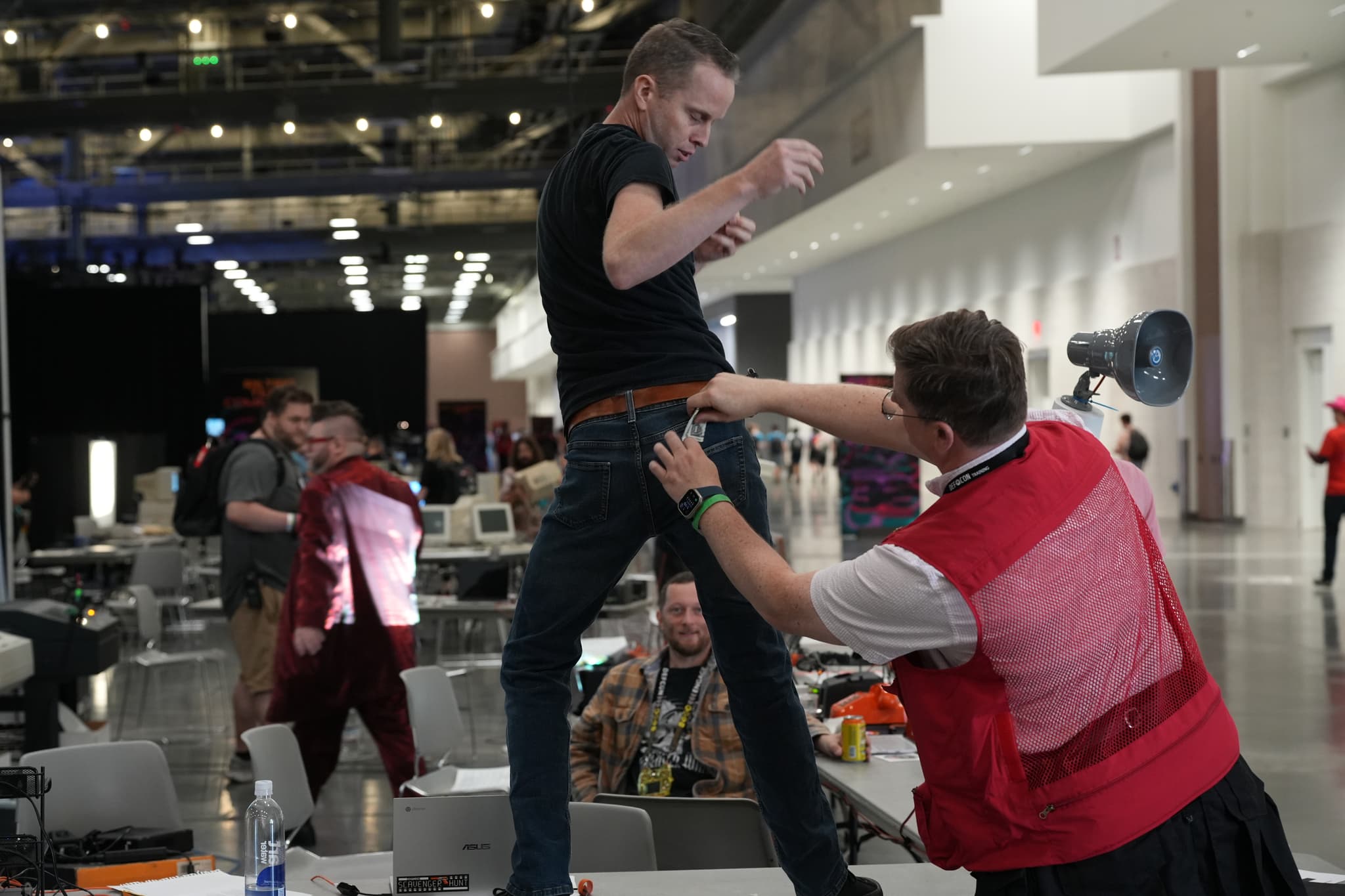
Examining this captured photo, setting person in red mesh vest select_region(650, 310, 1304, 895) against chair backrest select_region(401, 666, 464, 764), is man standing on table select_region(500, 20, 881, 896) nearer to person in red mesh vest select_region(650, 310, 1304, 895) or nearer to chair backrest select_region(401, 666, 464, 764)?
person in red mesh vest select_region(650, 310, 1304, 895)

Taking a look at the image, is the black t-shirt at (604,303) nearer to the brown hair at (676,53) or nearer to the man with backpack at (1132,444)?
the brown hair at (676,53)

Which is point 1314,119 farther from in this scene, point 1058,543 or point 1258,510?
point 1058,543

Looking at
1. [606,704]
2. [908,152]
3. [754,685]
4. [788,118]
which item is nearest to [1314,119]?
[908,152]

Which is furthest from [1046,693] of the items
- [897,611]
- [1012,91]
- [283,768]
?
[1012,91]

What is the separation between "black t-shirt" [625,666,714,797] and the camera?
168 inches

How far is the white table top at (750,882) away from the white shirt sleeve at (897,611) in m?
0.79

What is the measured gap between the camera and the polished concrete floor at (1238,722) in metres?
5.83

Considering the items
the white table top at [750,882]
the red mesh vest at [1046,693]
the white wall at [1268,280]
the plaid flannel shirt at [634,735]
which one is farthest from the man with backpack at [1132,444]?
the red mesh vest at [1046,693]

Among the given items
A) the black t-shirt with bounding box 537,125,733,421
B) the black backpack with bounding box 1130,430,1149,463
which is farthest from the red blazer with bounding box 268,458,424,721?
the black backpack with bounding box 1130,430,1149,463

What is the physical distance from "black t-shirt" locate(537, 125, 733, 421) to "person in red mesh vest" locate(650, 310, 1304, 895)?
414mm

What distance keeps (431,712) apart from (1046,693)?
3.54 meters

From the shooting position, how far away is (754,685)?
2.33 metres

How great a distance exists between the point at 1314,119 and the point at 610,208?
17053 millimetres

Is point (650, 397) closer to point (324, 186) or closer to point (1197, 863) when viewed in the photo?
point (1197, 863)
